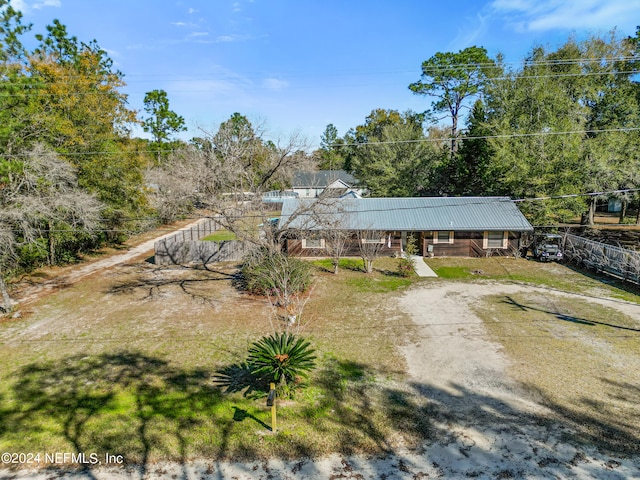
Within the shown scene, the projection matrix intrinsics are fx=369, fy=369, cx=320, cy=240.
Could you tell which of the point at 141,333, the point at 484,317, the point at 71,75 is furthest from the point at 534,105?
the point at 71,75

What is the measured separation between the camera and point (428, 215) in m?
23.7

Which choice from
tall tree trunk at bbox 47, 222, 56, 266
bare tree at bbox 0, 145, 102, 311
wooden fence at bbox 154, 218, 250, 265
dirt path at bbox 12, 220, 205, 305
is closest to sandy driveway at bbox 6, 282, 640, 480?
bare tree at bbox 0, 145, 102, 311

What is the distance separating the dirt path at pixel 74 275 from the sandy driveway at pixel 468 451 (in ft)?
43.0

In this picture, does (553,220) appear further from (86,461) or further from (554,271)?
(86,461)

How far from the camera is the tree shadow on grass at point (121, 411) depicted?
23.7 feet

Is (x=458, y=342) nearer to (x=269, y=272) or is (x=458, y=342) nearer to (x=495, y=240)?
(x=269, y=272)

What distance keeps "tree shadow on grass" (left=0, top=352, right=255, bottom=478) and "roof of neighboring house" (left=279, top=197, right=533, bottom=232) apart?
476 inches

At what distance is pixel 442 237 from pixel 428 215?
1685 mm

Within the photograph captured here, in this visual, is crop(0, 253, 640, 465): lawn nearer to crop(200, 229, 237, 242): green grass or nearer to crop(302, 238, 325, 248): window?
crop(302, 238, 325, 248): window

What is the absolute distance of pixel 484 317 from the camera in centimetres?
1363

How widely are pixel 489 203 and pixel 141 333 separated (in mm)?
21532

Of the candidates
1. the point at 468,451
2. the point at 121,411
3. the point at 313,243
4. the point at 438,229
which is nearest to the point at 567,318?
the point at 468,451

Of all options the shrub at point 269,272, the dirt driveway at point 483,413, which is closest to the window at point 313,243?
the shrub at point 269,272

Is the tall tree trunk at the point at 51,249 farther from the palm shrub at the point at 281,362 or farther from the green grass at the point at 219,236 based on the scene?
the palm shrub at the point at 281,362
